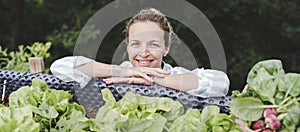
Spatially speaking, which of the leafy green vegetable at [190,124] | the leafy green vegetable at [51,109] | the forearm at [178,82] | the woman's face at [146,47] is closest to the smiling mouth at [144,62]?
the woman's face at [146,47]

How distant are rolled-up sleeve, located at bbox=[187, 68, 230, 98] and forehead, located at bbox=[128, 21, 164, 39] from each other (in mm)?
454

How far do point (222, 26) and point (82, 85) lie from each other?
3.78 meters

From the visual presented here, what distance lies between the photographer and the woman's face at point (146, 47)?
5.24ft

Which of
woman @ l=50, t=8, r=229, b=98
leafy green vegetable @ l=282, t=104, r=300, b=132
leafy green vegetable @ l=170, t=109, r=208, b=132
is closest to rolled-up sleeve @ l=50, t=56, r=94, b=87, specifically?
woman @ l=50, t=8, r=229, b=98

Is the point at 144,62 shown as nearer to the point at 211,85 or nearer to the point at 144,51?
the point at 144,51

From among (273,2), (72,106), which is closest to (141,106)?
(72,106)

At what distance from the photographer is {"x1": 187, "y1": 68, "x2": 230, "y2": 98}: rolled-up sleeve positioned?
3.51ft

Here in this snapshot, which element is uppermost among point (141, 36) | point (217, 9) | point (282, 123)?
point (217, 9)

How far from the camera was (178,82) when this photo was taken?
3.75 feet

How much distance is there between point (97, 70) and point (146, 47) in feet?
1.34

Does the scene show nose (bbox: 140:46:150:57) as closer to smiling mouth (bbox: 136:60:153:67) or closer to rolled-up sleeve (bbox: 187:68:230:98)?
smiling mouth (bbox: 136:60:153:67)

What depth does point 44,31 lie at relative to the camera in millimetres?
4902

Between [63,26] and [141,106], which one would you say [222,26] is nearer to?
[63,26]

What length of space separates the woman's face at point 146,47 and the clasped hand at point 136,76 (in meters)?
0.35
